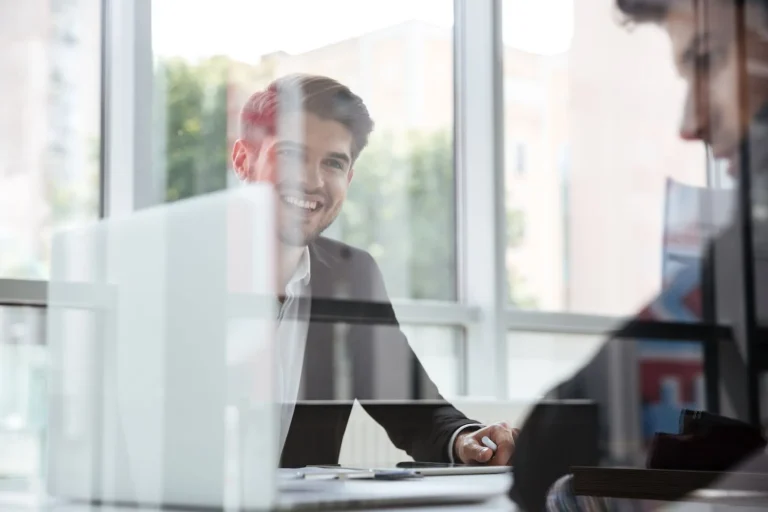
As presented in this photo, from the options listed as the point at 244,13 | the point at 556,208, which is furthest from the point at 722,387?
the point at 244,13

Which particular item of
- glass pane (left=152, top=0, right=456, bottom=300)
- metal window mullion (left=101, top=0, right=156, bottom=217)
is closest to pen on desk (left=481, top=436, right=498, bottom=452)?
glass pane (left=152, top=0, right=456, bottom=300)

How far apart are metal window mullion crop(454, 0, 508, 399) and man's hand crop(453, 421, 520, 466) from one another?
5.34 feet

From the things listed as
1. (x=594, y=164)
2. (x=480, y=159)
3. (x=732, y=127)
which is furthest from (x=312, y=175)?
(x=594, y=164)

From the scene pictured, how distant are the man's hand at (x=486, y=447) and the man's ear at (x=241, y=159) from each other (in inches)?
25.0

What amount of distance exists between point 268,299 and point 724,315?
10.00 feet

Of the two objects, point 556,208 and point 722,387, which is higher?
point 556,208

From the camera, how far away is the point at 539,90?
3758 millimetres

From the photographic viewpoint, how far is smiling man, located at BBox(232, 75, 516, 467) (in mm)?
1798

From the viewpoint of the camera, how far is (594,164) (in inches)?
156

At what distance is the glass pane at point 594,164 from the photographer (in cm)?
366

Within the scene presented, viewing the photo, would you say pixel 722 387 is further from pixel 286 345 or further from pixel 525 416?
pixel 286 345

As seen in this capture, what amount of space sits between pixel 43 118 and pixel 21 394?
1.93 feet

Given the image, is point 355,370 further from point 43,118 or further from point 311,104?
point 43,118

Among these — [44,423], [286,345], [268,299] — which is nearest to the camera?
[268,299]
